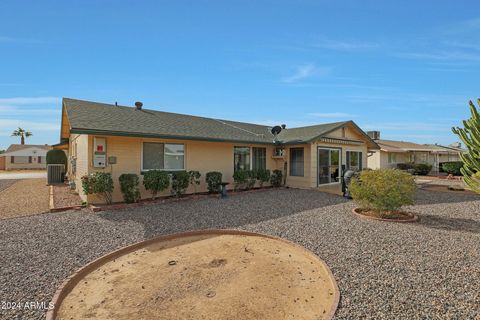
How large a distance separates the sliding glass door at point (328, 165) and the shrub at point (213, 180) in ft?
20.7

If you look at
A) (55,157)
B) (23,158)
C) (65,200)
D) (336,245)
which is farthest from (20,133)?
(336,245)

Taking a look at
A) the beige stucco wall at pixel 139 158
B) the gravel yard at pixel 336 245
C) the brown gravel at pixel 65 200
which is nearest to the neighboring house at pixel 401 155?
the beige stucco wall at pixel 139 158

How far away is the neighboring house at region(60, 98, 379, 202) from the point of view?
866 cm

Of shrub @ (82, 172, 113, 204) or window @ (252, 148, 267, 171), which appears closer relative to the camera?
shrub @ (82, 172, 113, 204)

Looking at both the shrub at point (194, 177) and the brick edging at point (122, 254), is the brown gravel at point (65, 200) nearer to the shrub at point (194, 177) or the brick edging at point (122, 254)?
the shrub at point (194, 177)

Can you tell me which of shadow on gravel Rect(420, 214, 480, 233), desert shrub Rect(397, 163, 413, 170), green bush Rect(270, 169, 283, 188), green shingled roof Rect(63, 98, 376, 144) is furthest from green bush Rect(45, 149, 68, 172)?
desert shrub Rect(397, 163, 413, 170)

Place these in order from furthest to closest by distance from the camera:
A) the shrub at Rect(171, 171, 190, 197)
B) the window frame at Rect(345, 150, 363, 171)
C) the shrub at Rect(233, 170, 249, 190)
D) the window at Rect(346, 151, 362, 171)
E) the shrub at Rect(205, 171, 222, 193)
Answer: the window at Rect(346, 151, 362, 171), the window frame at Rect(345, 150, 363, 171), the shrub at Rect(233, 170, 249, 190), the shrub at Rect(205, 171, 222, 193), the shrub at Rect(171, 171, 190, 197)

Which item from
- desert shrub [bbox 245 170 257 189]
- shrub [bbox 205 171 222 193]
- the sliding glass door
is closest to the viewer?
shrub [bbox 205 171 222 193]

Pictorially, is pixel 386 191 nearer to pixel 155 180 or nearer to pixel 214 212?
pixel 214 212

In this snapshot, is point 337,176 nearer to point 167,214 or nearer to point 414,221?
point 414,221

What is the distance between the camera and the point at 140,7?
820 centimetres

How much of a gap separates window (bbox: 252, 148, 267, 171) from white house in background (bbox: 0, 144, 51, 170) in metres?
45.3

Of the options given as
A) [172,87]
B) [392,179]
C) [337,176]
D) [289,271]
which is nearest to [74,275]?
[289,271]

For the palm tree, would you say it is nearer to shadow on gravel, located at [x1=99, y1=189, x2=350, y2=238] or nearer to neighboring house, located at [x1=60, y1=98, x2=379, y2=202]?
neighboring house, located at [x1=60, y1=98, x2=379, y2=202]
